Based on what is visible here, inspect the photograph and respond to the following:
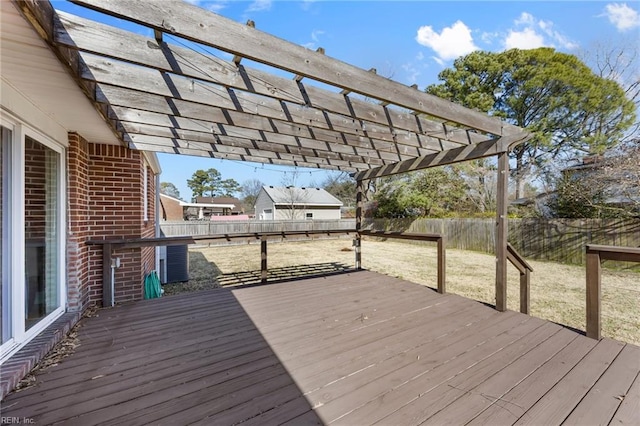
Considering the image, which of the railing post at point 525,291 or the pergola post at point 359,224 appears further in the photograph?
the pergola post at point 359,224

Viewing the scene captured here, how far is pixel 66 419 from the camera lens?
1532mm

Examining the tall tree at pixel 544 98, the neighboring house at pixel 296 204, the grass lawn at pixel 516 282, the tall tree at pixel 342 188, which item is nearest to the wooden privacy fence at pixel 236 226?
the neighboring house at pixel 296 204

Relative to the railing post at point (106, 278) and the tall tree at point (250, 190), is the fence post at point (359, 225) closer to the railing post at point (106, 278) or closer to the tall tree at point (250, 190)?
the railing post at point (106, 278)

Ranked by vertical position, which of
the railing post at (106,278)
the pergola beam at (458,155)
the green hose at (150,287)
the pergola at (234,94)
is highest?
the pergola at (234,94)

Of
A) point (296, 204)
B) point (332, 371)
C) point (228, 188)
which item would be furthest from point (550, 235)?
point (228, 188)

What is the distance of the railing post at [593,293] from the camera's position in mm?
2615

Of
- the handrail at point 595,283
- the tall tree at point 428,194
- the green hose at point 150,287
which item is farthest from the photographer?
the tall tree at point 428,194

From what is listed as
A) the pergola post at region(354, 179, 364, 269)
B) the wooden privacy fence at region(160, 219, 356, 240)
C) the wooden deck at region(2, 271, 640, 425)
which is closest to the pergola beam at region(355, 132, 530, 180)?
the pergola post at region(354, 179, 364, 269)

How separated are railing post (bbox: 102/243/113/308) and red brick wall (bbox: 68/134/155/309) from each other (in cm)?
13

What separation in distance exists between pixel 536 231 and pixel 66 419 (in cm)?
1149

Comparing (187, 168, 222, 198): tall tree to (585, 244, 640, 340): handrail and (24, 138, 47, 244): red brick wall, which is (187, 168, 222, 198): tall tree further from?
(585, 244, 640, 340): handrail

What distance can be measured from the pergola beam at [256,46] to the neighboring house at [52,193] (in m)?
0.52

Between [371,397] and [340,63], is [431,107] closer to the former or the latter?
[340,63]

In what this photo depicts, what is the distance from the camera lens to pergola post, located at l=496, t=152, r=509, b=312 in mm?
3377
